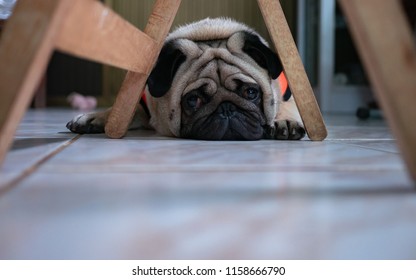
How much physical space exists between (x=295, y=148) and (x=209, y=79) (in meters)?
0.44

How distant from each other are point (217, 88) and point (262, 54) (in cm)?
16

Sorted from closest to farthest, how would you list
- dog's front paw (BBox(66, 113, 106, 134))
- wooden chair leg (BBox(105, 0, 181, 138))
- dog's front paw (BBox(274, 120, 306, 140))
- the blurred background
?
1. wooden chair leg (BBox(105, 0, 181, 138))
2. dog's front paw (BBox(274, 120, 306, 140))
3. dog's front paw (BBox(66, 113, 106, 134))
4. the blurred background

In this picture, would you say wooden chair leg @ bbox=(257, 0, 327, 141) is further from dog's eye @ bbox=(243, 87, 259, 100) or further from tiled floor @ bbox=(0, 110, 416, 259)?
tiled floor @ bbox=(0, 110, 416, 259)

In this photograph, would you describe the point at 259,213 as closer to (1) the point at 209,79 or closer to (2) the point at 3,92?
(2) the point at 3,92

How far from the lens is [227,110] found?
148 cm

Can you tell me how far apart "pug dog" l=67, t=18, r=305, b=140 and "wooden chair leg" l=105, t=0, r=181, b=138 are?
141 mm

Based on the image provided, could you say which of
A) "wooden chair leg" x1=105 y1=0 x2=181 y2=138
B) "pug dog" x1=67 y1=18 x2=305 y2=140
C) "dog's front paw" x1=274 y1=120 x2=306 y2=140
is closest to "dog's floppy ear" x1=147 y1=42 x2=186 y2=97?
"pug dog" x1=67 y1=18 x2=305 y2=140

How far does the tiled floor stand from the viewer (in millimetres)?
486

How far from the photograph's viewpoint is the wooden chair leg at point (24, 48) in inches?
26.6

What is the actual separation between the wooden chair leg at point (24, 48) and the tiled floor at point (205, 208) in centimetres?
11

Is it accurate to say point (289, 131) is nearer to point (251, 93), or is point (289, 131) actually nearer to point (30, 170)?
point (251, 93)

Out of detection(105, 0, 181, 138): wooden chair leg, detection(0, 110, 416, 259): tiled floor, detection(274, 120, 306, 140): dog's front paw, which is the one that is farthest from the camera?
detection(274, 120, 306, 140): dog's front paw

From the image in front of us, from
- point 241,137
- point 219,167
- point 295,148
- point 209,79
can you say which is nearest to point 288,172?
point 219,167

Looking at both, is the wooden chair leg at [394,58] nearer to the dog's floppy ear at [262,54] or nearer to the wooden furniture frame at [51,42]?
the wooden furniture frame at [51,42]
